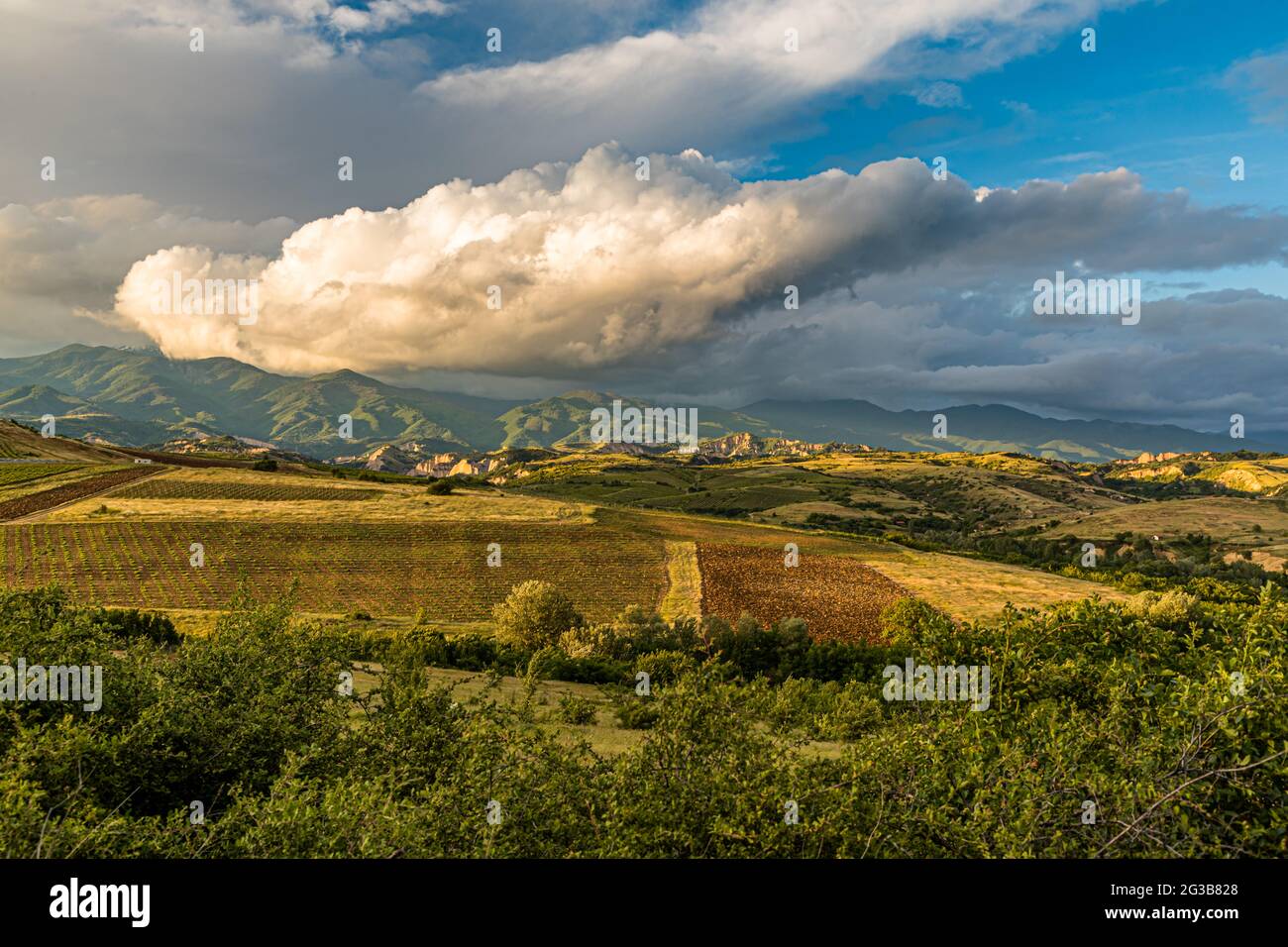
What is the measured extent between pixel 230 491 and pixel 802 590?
98.9 m

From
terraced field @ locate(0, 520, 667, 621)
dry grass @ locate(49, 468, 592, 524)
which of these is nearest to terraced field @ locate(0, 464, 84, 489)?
dry grass @ locate(49, 468, 592, 524)

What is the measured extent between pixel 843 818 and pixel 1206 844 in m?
4.77

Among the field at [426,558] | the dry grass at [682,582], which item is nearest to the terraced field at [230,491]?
the field at [426,558]

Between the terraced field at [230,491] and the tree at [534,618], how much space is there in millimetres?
77952

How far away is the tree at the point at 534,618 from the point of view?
4553 centimetres

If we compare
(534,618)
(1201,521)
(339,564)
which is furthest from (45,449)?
(1201,521)

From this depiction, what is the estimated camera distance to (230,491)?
11144 cm

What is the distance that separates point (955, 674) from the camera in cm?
1534

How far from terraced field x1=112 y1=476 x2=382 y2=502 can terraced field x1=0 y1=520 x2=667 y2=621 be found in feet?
70.3

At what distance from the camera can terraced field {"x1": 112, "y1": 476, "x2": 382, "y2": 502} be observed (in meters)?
104

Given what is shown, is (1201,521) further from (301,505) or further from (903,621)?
(301,505)
